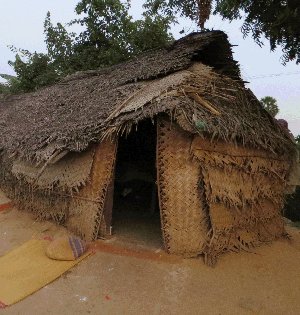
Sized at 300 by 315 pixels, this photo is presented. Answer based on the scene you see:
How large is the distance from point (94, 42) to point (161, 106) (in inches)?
484

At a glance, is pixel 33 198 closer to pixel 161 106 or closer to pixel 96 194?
pixel 96 194

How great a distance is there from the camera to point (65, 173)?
247 inches

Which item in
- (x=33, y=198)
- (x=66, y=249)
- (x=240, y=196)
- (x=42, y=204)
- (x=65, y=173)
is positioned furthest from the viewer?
(x=33, y=198)

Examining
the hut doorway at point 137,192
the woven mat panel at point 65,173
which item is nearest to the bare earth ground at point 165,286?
the hut doorway at point 137,192

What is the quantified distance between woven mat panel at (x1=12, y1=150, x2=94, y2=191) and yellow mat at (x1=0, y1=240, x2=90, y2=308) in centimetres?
111

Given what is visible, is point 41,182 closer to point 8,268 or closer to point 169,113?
point 8,268

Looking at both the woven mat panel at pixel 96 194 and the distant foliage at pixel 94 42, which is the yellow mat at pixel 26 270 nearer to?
the woven mat panel at pixel 96 194

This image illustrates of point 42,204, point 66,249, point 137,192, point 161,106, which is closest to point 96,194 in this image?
point 66,249

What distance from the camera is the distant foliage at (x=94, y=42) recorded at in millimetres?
15305

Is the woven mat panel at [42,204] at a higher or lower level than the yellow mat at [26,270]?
higher

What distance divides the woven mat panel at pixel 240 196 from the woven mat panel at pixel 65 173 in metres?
1.99

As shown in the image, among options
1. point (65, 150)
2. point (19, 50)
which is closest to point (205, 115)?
point (65, 150)

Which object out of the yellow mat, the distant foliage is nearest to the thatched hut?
the yellow mat

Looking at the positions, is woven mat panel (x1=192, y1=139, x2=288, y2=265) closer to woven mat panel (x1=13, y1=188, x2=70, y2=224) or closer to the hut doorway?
the hut doorway
